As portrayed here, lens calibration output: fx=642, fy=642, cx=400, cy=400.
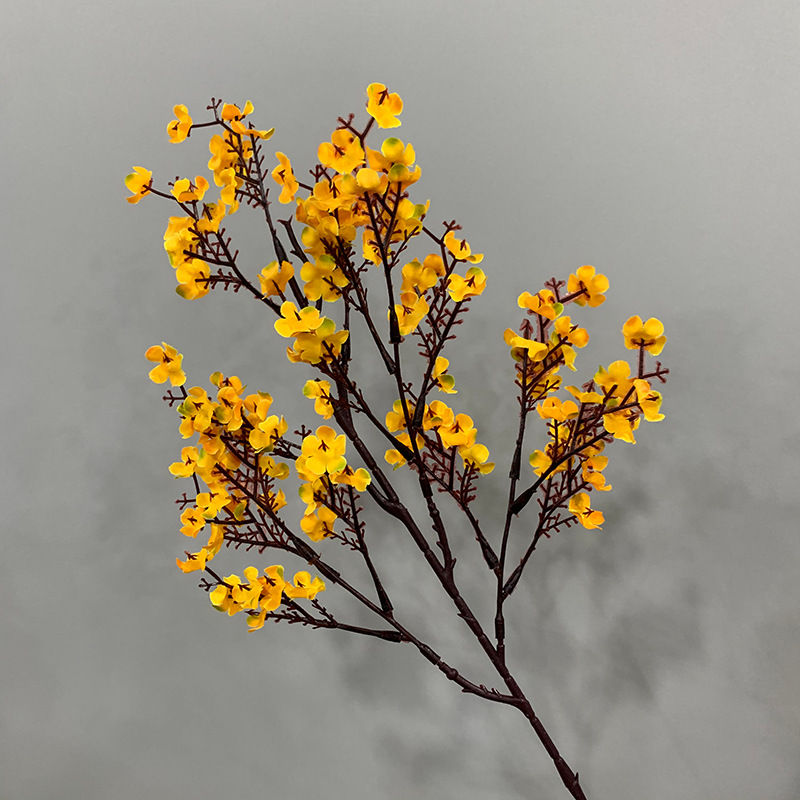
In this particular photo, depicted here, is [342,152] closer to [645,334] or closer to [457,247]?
[457,247]

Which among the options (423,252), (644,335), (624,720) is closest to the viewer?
(644,335)

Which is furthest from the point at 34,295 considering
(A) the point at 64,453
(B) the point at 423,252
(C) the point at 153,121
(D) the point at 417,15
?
(D) the point at 417,15

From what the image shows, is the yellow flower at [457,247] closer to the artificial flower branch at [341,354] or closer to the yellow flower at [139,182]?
the artificial flower branch at [341,354]

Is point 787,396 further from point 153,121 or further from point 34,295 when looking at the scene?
point 34,295

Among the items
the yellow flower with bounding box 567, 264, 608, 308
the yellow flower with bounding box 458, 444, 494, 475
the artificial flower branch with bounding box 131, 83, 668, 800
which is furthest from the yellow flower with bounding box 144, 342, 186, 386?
the yellow flower with bounding box 567, 264, 608, 308

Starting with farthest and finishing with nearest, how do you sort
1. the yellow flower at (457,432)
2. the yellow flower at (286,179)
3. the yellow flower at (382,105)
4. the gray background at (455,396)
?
the gray background at (455,396) < the yellow flower at (457,432) < the yellow flower at (286,179) < the yellow flower at (382,105)

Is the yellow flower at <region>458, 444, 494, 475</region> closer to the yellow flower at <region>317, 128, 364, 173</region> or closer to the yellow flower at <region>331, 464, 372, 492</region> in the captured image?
the yellow flower at <region>331, 464, 372, 492</region>

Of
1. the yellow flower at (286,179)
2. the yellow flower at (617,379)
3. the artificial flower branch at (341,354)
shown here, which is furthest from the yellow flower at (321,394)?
the yellow flower at (617,379)
